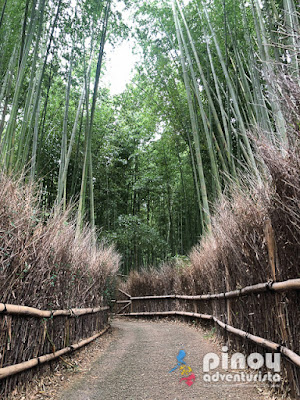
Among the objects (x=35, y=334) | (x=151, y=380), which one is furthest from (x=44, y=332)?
(x=151, y=380)

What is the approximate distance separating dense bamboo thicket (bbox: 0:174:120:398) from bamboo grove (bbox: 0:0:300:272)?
1.28 feet

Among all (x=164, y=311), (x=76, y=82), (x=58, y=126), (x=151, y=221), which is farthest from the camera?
(x=151, y=221)

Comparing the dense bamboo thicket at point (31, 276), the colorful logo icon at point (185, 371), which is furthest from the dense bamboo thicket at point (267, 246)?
the dense bamboo thicket at point (31, 276)

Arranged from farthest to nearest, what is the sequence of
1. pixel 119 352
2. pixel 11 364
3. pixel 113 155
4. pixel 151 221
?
pixel 151 221, pixel 113 155, pixel 119 352, pixel 11 364

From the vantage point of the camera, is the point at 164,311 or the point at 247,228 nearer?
the point at 247,228

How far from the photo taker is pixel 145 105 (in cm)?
1020

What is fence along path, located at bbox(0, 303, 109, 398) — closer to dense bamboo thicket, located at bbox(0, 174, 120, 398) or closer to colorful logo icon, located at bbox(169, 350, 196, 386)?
dense bamboo thicket, located at bbox(0, 174, 120, 398)

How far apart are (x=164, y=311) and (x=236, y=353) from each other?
16.8 feet

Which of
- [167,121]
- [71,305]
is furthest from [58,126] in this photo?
[71,305]

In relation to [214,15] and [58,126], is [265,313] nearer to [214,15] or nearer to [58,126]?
[214,15]

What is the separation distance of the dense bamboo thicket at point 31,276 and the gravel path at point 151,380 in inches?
16.9

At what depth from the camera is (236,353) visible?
110 inches

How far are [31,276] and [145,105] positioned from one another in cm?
878

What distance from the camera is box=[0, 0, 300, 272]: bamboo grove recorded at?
3.60 metres
